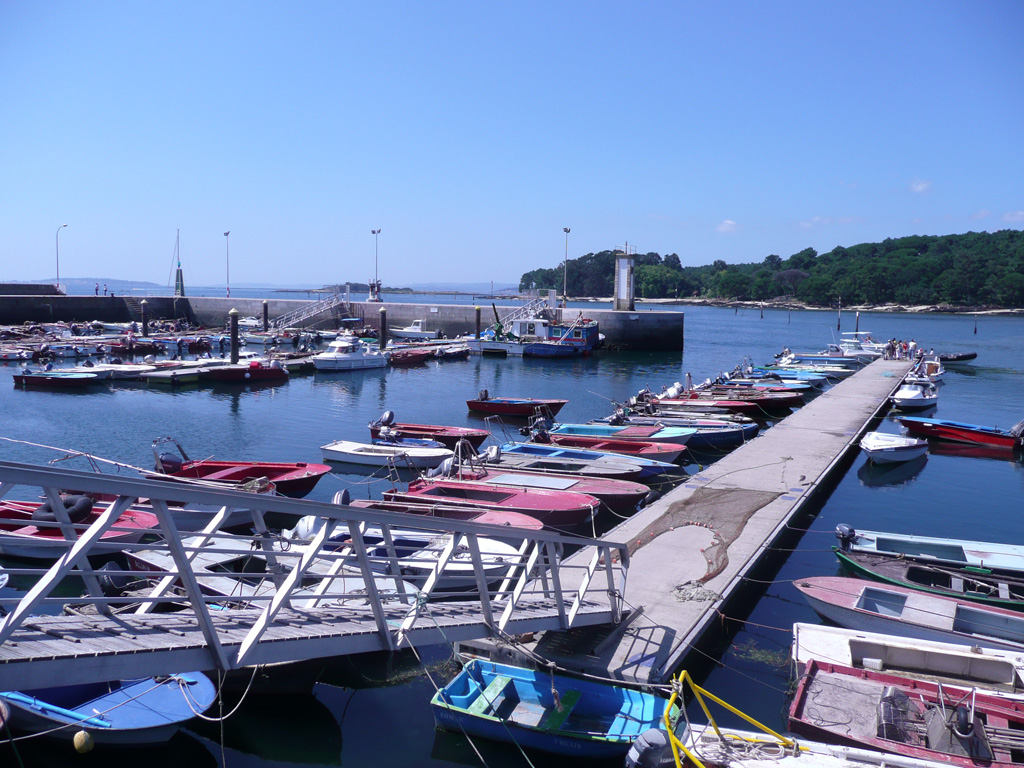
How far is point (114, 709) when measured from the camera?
8.80m

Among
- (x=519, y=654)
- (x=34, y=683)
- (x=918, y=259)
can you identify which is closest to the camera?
(x=34, y=683)

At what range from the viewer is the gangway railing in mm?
74438

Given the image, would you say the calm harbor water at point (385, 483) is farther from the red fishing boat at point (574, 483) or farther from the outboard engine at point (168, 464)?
the outboard engine at point (168, 464)

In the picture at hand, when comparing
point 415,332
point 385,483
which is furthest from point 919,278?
point 385,483

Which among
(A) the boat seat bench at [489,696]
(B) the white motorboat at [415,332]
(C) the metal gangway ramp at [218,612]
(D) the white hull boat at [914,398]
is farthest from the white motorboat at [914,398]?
(B) the white motorboat at [415,332]

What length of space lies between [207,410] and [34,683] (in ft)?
108

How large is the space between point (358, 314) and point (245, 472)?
194 ft

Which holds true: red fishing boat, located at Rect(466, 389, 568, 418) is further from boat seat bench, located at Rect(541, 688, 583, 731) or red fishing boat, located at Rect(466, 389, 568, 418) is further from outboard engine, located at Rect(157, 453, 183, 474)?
boat seat bench, located at Rect(541, 688, 583, 731)

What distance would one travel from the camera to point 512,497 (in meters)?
17.5

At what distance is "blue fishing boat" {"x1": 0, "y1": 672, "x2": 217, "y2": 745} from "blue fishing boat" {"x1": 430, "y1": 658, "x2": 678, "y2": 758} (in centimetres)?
303

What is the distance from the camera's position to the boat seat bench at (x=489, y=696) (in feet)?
29.5

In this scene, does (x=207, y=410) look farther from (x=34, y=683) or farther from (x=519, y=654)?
(x=34, y=683)

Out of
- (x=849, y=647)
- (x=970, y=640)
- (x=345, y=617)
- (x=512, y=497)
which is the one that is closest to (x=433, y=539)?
(x=512, y=497)

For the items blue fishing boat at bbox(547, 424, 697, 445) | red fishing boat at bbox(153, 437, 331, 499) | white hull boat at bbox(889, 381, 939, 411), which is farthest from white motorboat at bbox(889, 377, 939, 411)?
red fishing boat at bbox(153, 437, 331, 499)
